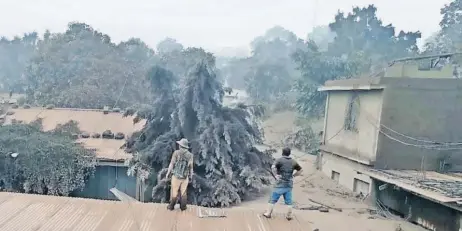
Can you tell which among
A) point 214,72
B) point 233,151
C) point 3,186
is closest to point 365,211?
point 233,151

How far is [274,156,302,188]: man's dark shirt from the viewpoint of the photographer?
7.16m

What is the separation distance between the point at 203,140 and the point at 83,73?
16.1 meters

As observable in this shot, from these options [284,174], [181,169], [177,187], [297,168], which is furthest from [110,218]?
[297,168]

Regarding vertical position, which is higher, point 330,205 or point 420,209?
point 420,209

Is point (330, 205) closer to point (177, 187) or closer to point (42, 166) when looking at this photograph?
point (177, 187)

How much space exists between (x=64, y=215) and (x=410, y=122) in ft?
41.2

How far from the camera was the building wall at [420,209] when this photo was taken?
35.6ft

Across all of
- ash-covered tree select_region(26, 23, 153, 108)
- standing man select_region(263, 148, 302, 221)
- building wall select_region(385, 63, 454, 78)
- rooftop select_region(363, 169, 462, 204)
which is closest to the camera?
standing man select_region(263, 148, 302, 221)

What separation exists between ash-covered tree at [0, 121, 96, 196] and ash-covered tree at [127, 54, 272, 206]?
7.16 ft

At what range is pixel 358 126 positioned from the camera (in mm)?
15992

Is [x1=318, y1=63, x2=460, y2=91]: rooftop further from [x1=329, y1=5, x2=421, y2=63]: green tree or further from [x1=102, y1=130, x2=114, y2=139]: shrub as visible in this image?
[x1=329, y1=5, x2=421, y2=63]: green tree

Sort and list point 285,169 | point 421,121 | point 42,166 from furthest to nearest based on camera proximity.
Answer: point 421,121, point 42,166, point 285,169

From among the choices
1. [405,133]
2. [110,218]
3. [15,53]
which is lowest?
[110,218]

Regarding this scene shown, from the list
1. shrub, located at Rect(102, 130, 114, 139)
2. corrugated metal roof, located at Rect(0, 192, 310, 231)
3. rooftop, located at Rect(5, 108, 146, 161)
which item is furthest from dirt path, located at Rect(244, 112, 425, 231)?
shrub, located at Rect(102, 130, 114, 139)
